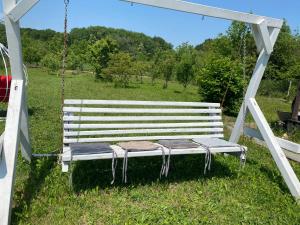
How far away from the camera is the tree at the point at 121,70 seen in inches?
794

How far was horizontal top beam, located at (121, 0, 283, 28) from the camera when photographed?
12.4ft

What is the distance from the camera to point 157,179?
4273 mm

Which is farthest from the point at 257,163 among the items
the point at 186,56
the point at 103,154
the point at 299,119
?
the point at 186,56

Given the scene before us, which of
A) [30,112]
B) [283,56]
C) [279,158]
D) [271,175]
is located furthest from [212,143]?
[283,56]

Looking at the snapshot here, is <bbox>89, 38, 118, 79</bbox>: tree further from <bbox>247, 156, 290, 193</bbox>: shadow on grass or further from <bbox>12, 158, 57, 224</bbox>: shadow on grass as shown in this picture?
<bbox>12, 158, 57, 224</bbox>: shadow on grass

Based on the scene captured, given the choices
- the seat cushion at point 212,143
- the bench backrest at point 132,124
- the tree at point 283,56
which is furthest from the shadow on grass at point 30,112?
the tree at point 283,56

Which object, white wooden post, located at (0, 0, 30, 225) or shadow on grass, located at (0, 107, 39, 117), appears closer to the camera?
white wooden post, located at (0, 0, 30, 225)

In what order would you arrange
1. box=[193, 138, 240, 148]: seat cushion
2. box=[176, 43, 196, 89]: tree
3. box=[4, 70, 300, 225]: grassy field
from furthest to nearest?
box=[176, 43, 196, 89]: tree → box=[193, 138, 240, 148]: seat cushion → box=[4, 70, 300, 225]: grassy field

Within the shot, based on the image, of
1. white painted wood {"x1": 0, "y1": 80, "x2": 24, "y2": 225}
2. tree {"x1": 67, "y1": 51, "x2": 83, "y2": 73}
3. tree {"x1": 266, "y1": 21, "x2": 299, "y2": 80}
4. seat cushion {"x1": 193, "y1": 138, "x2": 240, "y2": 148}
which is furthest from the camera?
tree {"x1": 67, "y1": 51, "x2": 83, "y2": 73}

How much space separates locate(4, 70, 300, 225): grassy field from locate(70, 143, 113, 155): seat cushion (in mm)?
475

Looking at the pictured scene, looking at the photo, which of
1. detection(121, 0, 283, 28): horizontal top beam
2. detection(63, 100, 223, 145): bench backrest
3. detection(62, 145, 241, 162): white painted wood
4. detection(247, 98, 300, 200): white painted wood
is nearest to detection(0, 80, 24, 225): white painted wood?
detection(62, 145, 241, 162): white painted wood

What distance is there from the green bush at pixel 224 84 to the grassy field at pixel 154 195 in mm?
5951

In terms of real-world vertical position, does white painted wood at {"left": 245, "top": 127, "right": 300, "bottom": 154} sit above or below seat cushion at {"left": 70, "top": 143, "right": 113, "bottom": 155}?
above

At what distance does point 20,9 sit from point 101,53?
22498 mm
